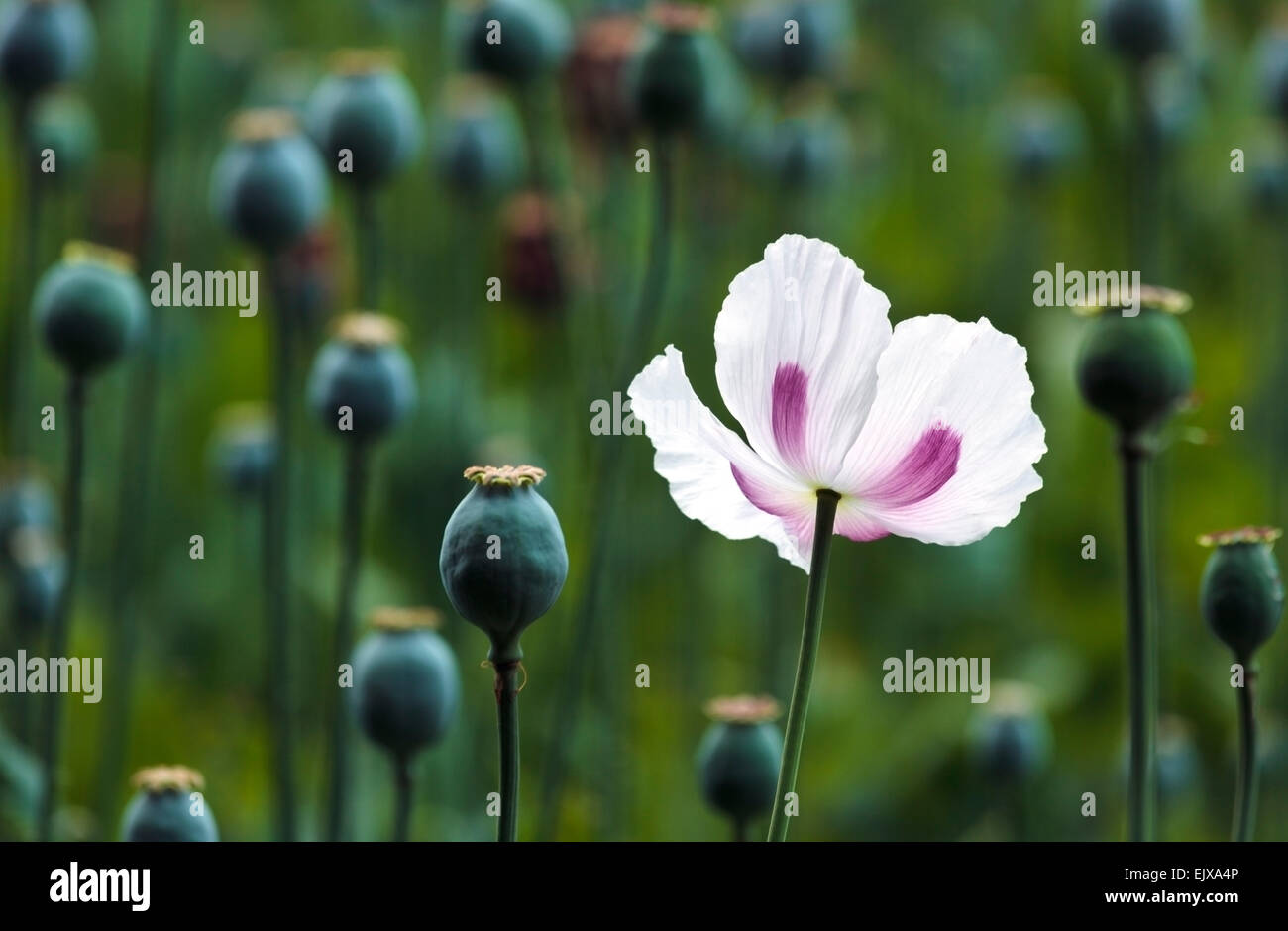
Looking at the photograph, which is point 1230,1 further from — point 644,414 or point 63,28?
point 644,414

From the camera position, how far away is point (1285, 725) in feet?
4.11

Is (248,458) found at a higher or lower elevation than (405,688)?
higher

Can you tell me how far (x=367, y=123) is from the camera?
40.1 inches

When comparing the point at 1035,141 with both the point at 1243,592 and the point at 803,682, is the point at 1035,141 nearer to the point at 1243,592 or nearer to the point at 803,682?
the point at 1243,592


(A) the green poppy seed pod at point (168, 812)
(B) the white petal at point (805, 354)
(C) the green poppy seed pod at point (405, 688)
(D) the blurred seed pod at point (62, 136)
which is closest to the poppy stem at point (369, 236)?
(D) the blurred seed pod at point (62, 136)

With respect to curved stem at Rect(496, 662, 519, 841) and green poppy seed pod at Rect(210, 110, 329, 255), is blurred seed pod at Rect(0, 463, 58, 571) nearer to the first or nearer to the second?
green poppy seed pod at Rect(210, 110, 329, 255)

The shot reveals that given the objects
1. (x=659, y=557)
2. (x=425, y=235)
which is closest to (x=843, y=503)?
(x=659, y=557)

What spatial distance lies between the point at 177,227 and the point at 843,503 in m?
1.64

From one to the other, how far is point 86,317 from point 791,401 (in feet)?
1.56

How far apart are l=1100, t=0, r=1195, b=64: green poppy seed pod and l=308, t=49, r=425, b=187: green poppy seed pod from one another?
0.48 meters

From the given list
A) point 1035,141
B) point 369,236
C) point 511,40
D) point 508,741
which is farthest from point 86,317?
point 1035,141

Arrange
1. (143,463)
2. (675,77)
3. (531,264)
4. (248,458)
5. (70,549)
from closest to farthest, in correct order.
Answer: (70,549) → (675,77) → (143,463) → (248,458) → (531,264)

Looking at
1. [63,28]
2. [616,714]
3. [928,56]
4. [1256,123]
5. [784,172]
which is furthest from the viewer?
[928,56]

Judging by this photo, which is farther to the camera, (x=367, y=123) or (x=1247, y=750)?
(x=367, y=123)
